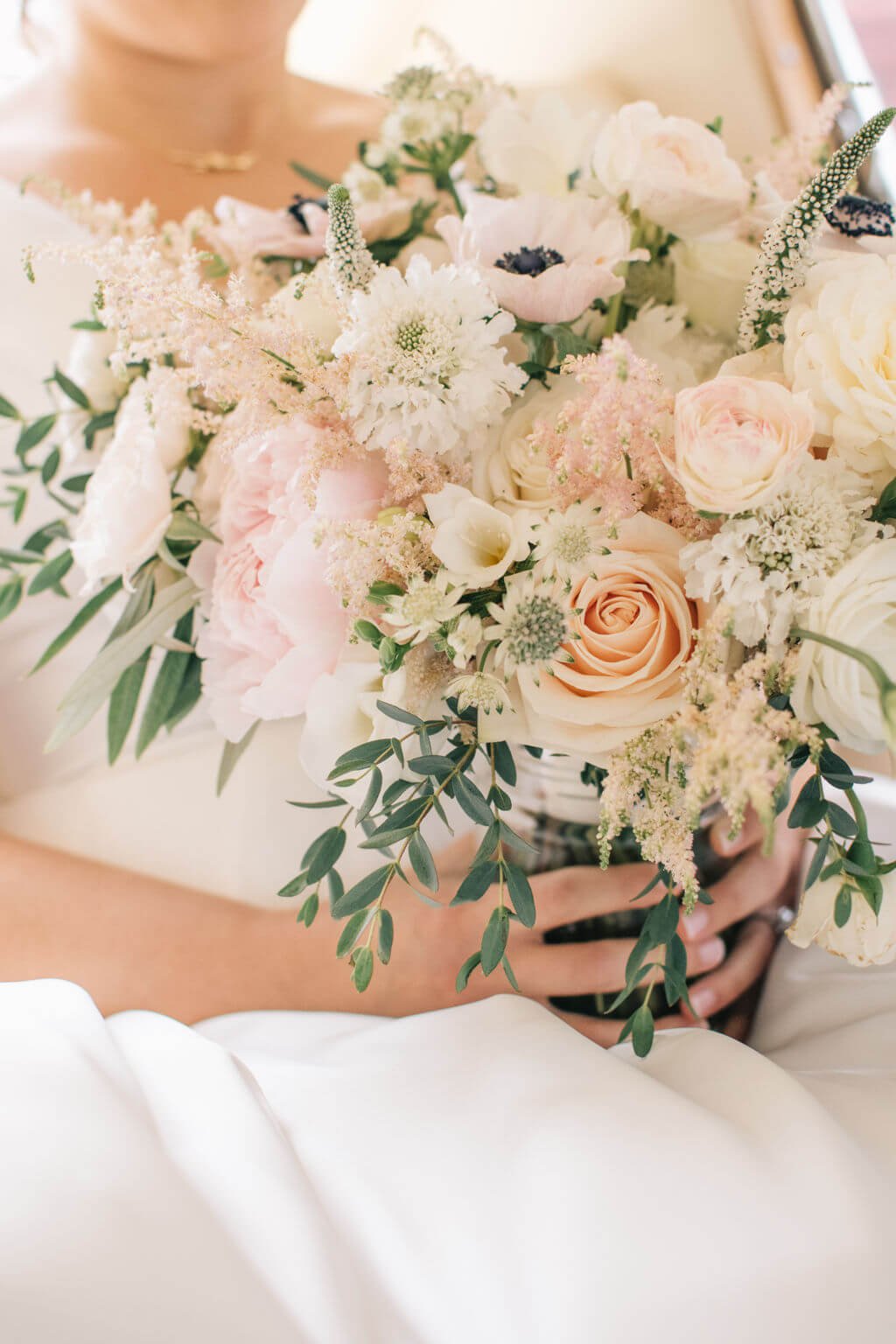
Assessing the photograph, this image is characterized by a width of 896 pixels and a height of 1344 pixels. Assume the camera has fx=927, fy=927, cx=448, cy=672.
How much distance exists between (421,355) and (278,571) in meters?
0.14

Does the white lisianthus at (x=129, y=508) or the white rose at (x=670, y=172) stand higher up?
the white rose at (x=670, y=172)

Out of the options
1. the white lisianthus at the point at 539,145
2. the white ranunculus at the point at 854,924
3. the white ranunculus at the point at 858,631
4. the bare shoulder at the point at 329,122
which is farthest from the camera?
the bare shoulder at the point at 329,122

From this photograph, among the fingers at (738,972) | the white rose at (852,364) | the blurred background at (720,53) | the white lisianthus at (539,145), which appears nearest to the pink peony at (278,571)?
the white rose at (852,364)

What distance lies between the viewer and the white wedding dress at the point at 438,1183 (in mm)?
456

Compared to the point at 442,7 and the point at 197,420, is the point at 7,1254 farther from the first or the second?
the point at 442,7

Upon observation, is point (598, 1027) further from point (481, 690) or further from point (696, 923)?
point (481, 690)

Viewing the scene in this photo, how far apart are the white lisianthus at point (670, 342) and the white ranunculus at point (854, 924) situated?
32 cm

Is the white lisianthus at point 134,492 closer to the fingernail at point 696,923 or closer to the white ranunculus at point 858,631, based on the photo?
the white ranunculus at point 858,631

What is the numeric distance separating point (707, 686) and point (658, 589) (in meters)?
0.07

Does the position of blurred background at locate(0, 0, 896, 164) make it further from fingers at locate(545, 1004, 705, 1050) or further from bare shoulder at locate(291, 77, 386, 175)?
fingers at locate(545, 1004, 705, 1050)

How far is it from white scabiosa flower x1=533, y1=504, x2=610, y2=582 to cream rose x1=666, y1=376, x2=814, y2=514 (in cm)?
5

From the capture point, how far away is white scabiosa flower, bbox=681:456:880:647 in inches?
17.5

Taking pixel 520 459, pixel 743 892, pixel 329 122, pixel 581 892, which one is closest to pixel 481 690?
pixel 520 459

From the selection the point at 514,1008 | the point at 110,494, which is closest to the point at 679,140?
the point at 110,494
